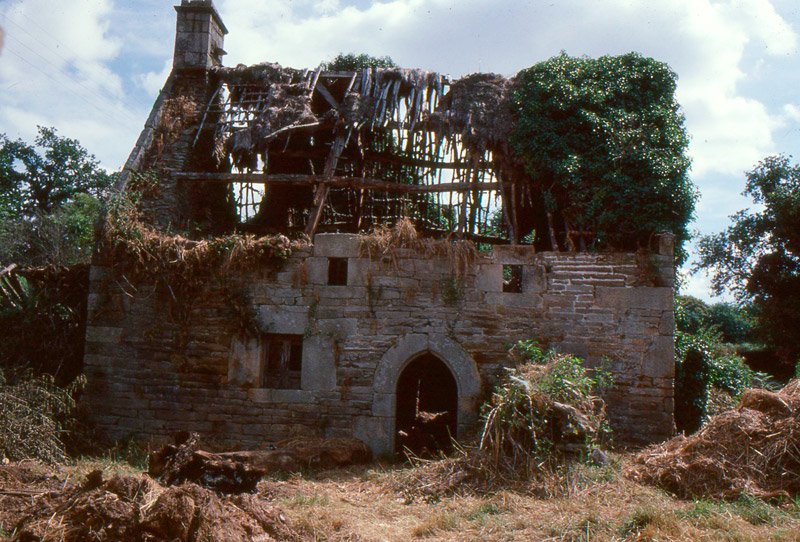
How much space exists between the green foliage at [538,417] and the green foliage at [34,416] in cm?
577

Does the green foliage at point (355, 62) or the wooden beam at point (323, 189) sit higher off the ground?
the green foliage at point (355, 62)

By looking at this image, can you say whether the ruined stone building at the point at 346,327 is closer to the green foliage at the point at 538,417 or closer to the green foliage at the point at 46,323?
the green foliage at the point at 46,323

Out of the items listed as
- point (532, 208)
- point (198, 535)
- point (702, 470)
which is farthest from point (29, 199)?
point (702, 470)

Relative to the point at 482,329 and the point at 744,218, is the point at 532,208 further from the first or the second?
the point at 744,218

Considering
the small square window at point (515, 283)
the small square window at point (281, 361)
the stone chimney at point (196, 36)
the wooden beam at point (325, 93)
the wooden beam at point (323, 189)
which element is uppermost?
the stone chimney at point (196, 36)

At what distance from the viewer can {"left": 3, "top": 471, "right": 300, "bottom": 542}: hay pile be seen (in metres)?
4.48

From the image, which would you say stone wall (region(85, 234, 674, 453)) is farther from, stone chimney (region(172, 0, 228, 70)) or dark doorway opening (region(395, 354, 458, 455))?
stone chimney (region(172, 0, 228, 70))

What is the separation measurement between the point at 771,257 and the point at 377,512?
16865mm

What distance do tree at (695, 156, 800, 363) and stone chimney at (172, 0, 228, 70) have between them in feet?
54.3

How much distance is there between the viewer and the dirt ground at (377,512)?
457 cm

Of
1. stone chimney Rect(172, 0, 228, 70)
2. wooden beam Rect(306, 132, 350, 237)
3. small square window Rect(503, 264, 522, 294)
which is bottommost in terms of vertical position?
small square window Rect(503, 264, 522, 294)

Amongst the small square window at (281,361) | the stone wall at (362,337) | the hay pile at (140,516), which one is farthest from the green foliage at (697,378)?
the hay pile at (140,516)

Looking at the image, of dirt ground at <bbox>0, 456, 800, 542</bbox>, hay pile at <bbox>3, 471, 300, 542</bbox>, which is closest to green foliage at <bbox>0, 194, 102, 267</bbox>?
dirt ground at <bbox>0, 456, 800, 542</bbox>

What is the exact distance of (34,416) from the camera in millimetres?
7703
